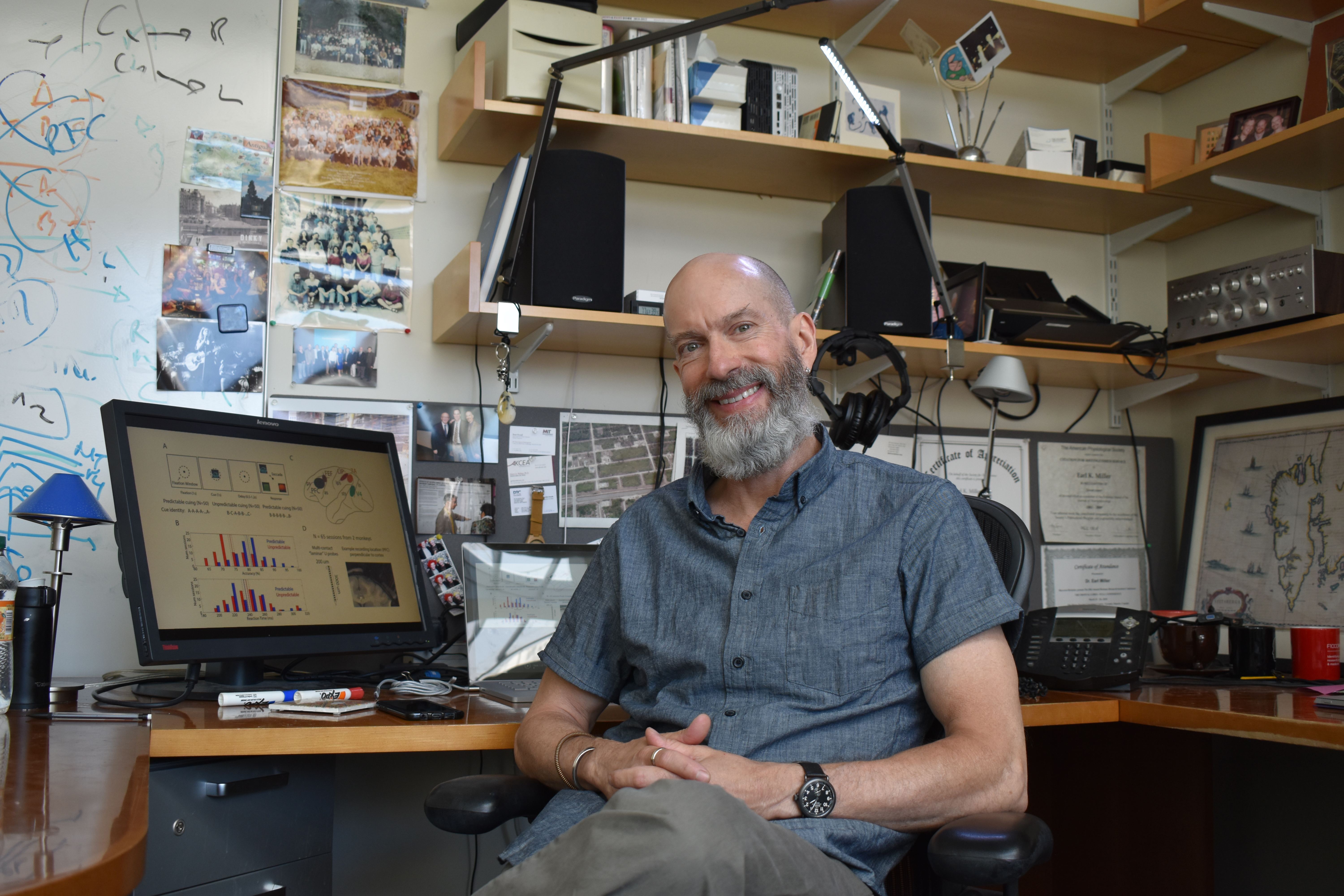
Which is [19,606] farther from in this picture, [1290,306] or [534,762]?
[1290,306]

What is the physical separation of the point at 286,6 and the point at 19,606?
1289 millimetres

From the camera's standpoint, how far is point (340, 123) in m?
2.13

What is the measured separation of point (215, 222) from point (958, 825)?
1.75 meters

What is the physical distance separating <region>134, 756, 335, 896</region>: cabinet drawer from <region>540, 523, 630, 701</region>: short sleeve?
0.36m

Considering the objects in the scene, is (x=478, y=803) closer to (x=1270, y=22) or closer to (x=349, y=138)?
(x=349, y=138)

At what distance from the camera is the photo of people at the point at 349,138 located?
2.10 m

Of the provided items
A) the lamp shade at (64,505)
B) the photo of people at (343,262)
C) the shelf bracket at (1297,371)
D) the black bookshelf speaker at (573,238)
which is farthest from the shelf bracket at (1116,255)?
the lamp shade at (64,505)

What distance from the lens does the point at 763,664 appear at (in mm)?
1268

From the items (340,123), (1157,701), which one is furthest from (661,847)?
(340,123)

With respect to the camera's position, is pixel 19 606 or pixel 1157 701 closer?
pixel 19 606

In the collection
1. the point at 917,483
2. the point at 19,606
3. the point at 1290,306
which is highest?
the point at 1290,306

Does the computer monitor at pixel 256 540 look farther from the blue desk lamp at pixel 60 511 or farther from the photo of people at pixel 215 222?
the photo of people at pixel 215 222

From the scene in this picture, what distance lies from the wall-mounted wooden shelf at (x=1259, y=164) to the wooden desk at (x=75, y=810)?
222cm

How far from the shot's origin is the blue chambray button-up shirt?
4.02 ft
